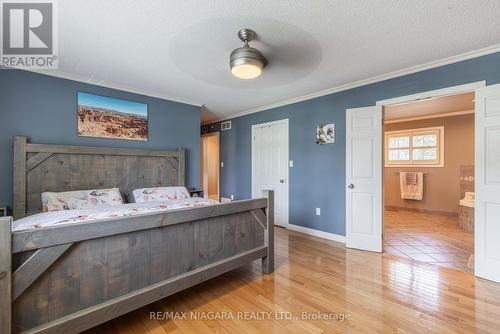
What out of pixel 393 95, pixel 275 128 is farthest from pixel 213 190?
pixel 393 95

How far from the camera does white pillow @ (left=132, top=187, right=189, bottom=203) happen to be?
3.26 meters

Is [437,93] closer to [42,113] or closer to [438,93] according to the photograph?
[438,93]

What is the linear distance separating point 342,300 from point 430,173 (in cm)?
512

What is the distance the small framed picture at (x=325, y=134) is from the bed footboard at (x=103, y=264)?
86.7 inches

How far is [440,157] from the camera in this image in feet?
18.0

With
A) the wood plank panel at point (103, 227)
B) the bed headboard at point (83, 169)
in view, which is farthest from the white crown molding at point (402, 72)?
the wood plank panel at point (103, 227)

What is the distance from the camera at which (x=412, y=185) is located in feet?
19.1

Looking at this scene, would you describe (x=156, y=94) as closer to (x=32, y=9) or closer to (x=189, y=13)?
(x=32, y=9)

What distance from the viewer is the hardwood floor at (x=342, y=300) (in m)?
1.71

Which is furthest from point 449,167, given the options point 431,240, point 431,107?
point 431,240

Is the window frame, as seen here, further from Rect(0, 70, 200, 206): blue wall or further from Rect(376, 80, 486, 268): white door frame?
Rect(0, 70, 200, 206): blue wall

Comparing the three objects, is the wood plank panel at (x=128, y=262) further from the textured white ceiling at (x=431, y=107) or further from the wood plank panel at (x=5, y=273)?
the textured white ceiling at (x=431, y=107)

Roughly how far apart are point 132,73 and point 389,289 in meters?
3.74

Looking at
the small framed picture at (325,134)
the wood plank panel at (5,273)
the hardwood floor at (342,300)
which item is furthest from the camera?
the small framed picture at (325,134)
